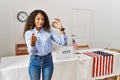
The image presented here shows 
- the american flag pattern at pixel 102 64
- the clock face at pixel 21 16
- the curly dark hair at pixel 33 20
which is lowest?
the american flag pattern at pixel 102 64

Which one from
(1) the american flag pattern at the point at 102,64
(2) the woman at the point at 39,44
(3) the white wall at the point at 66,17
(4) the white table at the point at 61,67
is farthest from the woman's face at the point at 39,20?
(3) the white wall at the point at 66,17

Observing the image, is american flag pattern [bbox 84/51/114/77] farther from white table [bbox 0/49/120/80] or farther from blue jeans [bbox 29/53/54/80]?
blue jeans [bbox 29/53/54/80]

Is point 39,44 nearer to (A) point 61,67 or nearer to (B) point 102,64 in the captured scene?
(A) point 61,67

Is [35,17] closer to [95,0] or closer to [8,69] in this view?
[8,69]

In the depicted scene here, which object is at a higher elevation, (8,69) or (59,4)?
(59,4)

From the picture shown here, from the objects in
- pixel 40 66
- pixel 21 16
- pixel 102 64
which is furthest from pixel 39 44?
pixel 21 16

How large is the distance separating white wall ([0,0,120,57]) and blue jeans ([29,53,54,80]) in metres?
2.47

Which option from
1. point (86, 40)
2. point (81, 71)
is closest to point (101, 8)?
point (86, 40)

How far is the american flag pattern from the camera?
2.54 meters

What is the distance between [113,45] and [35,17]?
3.85m

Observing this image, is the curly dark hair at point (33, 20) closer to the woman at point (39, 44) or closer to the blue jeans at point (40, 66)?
the woman at point (39, 44)

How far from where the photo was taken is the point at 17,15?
12.6 ft

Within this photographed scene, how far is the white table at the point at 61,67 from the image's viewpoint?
193cm

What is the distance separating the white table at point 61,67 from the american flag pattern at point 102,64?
0.09m
